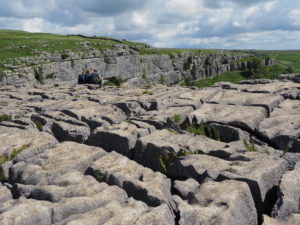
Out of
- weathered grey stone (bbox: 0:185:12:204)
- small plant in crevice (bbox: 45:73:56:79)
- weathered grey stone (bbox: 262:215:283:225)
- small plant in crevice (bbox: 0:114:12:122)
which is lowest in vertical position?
small plant in crevice (bbox: 45:73:56:79)

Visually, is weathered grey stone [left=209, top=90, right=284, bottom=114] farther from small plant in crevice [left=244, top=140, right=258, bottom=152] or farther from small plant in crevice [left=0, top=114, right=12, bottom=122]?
small plant in crevice [left=0, top=114, right=12, bottom=122]

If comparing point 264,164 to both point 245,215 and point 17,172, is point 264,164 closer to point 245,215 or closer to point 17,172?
point 245,215

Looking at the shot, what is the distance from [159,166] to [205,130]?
146 inches

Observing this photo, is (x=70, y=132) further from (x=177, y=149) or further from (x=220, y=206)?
(x=220, y=206)

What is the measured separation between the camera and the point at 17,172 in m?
9.15

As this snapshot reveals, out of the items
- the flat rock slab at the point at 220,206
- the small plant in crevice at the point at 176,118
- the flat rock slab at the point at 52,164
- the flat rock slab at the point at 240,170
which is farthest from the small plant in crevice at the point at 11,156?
the small plant in crevice at the point at 176,118

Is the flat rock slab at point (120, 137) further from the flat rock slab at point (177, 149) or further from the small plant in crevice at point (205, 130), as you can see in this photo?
the small plant in crevice at point (205, 130)

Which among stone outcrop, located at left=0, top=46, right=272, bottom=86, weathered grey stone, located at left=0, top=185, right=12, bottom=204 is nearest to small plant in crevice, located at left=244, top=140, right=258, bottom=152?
weathered grey stone, located at left=0, top=185, right=12, bottom=204

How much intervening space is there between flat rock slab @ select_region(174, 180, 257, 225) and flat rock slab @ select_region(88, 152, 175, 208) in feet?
1.59

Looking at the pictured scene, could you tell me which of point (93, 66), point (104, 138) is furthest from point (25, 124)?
point (93, 66)

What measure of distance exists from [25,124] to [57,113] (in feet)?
6.30

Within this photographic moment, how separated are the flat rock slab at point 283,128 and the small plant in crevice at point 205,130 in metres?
1.71

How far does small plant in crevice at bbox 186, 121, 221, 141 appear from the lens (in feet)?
39.2

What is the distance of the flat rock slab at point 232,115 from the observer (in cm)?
1203
